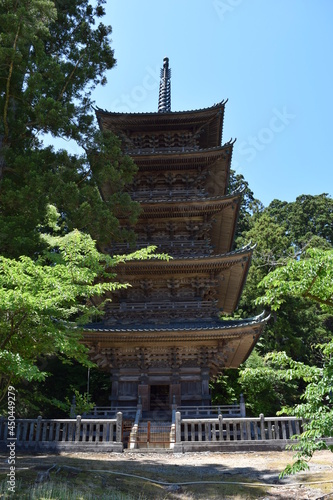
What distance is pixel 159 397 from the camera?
1589 centimetres

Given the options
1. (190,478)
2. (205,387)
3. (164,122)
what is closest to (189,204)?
(164,122)

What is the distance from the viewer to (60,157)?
12141 millimetres

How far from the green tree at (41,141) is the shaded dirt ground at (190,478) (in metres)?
5.33

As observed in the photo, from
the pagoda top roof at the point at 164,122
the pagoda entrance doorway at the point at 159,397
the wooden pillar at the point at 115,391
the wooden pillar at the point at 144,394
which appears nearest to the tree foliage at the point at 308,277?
the wooden pillar at the point at 144,394

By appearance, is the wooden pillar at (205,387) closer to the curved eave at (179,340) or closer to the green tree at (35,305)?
the curved eave at (179,340)

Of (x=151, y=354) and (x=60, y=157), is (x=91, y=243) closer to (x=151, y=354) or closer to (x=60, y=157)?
(x=60, y=157)

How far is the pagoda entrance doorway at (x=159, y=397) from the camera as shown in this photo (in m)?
15.6

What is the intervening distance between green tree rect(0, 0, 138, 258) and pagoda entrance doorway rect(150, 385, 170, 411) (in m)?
6.25

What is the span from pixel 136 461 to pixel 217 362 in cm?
601

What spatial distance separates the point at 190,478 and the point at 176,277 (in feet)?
29.8

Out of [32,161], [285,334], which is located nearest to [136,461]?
[32,161]

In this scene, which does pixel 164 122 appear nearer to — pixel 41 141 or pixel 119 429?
pixel 41 141

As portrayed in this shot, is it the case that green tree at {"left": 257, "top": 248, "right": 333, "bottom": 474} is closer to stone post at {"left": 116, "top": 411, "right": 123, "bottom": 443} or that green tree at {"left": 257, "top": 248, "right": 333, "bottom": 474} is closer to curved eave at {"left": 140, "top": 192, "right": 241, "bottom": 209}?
stone post at {"left": 116, "top": 411, "right": 123, "bottom": 443}

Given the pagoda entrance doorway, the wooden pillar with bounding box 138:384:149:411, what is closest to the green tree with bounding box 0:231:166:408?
the wooden pillar with bounding box 138:384:149:411
